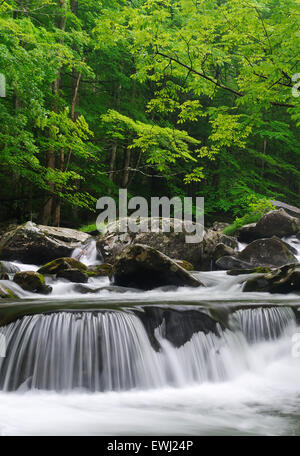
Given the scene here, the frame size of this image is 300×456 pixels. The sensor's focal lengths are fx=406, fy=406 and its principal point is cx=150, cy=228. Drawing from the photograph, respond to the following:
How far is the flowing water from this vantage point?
→ 3.73 m

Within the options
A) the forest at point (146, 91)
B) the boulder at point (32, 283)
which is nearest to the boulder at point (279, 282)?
the forest at point (146, 91)

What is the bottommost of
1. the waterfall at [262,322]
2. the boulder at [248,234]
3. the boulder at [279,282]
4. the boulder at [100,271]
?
the waterfall at [262,322]

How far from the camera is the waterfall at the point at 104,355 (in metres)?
4.43

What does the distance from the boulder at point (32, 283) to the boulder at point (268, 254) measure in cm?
576

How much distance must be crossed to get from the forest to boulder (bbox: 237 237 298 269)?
2.67 metres

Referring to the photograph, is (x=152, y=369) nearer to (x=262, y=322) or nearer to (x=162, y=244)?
(x=262, y=322)

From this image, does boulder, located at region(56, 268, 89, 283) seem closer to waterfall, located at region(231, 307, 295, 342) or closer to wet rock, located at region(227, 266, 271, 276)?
wet rock, located at region(227, 266, 271, 276)

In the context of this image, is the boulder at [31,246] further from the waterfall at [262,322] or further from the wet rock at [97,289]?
the waterfall at [262,322]

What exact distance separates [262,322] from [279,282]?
178 centimetres

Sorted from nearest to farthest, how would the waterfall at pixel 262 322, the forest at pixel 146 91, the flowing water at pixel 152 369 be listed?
the flowing water at pixel 152 369 < the waterfall at pixel 262 322 < the forest at pixel 146 91

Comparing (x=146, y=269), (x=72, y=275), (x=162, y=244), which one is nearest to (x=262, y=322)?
(x=146, y=269)

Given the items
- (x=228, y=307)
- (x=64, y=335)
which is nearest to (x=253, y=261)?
(x=228, y=307)
